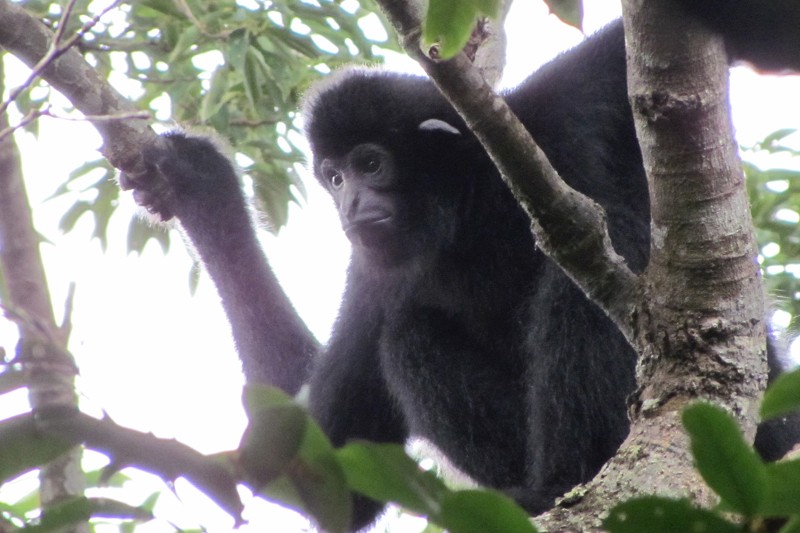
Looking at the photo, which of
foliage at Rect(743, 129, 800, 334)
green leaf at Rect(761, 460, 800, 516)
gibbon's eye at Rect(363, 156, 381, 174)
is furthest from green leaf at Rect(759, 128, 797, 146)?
green leaf at Rect(761, 460, 800, 516)

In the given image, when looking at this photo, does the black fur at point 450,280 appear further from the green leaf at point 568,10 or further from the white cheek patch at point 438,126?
the green leaf at point 568,10

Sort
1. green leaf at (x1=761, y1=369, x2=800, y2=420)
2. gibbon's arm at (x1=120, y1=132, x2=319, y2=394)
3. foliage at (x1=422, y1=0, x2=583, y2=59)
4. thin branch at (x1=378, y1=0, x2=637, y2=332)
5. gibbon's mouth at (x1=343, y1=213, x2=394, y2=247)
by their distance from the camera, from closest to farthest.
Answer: green leaf at (x1=761, y1=369, x2=800, y2=420) < foliage at (x1=422, y1=0, x2=583, y2=59) < thin branch at (x1=378, y1=0, x2=637, y2=332) < gibbon's mouth at (x1=343, y1=213, x2=394, y2=247) < gibbon's arm at (x1=120, y1=132, x2=319, y2=394)

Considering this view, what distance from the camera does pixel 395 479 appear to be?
1.16 m

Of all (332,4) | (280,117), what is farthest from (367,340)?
(332,4)

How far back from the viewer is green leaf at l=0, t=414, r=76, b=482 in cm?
116

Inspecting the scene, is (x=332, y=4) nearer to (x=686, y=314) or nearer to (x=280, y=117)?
(x=280, y=117)

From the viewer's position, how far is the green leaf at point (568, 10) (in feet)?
8.29

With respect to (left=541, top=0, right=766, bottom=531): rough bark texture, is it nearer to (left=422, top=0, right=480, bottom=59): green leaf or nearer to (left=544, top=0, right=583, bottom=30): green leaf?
(left=544, top=0, right=583, bottom=30): green leaf

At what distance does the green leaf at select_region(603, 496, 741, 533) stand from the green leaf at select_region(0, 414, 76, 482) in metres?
0.68

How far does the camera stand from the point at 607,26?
192 inches

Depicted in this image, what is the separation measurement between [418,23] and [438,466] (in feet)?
12.1

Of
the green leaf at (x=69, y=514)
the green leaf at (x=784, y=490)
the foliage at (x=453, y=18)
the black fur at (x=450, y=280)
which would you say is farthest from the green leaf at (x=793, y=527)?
the black fur at (x=450, y=280)

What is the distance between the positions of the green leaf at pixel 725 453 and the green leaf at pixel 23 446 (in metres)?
0.75

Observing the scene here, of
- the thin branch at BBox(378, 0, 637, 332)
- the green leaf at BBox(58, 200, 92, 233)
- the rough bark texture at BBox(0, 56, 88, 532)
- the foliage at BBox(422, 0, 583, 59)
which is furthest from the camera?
the green leaf at BBox(58, 200, 92, 233)
